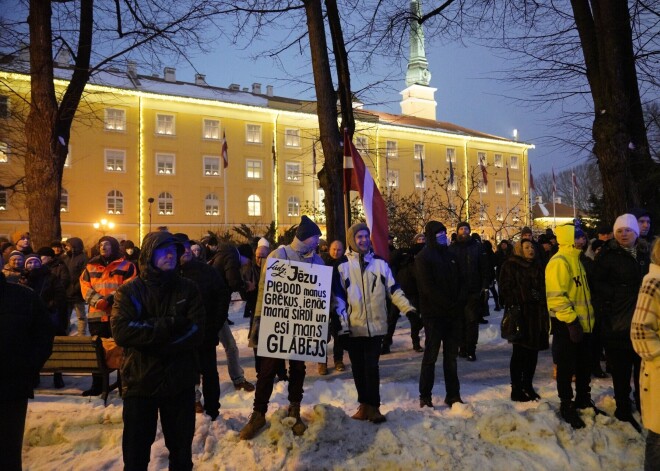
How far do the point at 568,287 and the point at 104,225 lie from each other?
4446cm

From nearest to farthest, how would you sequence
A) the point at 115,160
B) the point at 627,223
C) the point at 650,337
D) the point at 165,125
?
the point at 650,337 < the point at 627,223 < the point at 115,160 < the point at 165,125

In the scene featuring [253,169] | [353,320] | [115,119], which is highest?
[115,119]

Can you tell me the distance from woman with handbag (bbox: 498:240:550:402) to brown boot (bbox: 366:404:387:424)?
5.84ft

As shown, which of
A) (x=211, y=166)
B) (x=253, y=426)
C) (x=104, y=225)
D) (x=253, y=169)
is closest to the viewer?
(x=253, y=426)

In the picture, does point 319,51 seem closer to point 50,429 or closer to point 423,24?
point 423,24

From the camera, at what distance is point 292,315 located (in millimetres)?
5469

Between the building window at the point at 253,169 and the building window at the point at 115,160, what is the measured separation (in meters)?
10.9

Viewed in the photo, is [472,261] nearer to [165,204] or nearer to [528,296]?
[528,296]

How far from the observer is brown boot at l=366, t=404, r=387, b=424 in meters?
5.36

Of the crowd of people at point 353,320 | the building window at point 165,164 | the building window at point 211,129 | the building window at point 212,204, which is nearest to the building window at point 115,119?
Result: the building window at point 165,164

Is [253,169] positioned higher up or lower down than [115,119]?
lower down

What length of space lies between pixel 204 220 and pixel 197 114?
9432 mm

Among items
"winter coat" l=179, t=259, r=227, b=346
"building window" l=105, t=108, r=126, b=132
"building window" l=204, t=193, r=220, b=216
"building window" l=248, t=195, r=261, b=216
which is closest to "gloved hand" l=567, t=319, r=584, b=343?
"winter coat" l=179, t=259, r=227, b=346

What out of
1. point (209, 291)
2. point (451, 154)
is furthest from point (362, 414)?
point (451, 154)
